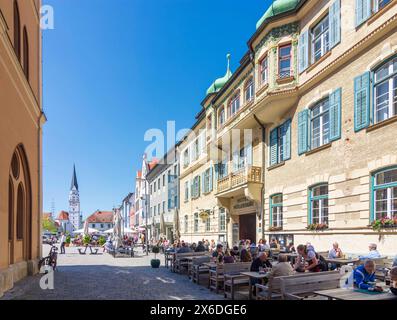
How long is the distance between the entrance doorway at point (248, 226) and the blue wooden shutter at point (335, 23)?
1088cm

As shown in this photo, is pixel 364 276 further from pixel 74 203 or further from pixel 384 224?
pixel 74 203

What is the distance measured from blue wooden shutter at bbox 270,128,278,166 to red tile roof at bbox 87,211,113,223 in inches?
5657

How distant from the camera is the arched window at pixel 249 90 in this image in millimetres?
20203

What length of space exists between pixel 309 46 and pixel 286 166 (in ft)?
17.4

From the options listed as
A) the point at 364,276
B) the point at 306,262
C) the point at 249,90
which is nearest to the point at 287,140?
the point at 249,90

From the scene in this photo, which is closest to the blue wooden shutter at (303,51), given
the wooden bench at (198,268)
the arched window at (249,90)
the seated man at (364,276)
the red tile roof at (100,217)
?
the arched window at (249,90)

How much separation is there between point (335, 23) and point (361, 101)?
3513 mm

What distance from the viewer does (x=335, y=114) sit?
1361 centimetres

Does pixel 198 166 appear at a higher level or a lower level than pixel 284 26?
lower

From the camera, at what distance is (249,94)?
20.8 m
